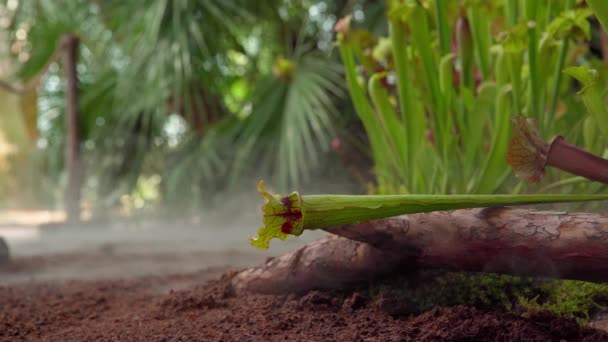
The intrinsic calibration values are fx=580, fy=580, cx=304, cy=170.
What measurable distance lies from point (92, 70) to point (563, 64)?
12.7 feet

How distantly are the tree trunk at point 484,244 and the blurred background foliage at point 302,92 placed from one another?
31cm

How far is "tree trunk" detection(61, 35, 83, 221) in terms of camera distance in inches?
152

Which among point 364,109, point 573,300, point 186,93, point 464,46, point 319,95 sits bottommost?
point 573,300

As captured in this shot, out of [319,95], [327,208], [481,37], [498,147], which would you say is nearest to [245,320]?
[327,208]

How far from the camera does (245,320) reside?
98 centimetres

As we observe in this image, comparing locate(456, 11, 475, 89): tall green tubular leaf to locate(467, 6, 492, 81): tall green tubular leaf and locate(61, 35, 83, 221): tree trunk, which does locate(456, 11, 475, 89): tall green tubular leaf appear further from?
locate(61, 35, 83, 221): tree trunk

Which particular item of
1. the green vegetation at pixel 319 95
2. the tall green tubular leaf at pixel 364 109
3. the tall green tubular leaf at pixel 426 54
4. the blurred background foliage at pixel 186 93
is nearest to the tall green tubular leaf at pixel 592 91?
the green vegetation at pixel 319 95

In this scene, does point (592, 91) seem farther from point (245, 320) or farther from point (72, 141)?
point (72, 141)

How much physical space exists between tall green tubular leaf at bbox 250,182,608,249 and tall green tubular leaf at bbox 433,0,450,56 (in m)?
0.61

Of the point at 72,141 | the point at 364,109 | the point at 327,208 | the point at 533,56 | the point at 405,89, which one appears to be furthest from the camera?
the point at 72,141

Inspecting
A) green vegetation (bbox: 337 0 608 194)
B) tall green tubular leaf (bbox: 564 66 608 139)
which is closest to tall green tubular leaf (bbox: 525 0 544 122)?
green vegetation (bbox: 337 0 608 194)

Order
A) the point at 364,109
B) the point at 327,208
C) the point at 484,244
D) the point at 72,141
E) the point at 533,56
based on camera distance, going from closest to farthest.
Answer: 1. the point at 327,208
2. the point at 484,244
3. the point at 533,56
4. the point at 364,109
5. the point at 72,141

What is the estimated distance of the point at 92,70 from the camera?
441 cm

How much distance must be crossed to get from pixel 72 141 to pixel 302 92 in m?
1.85
